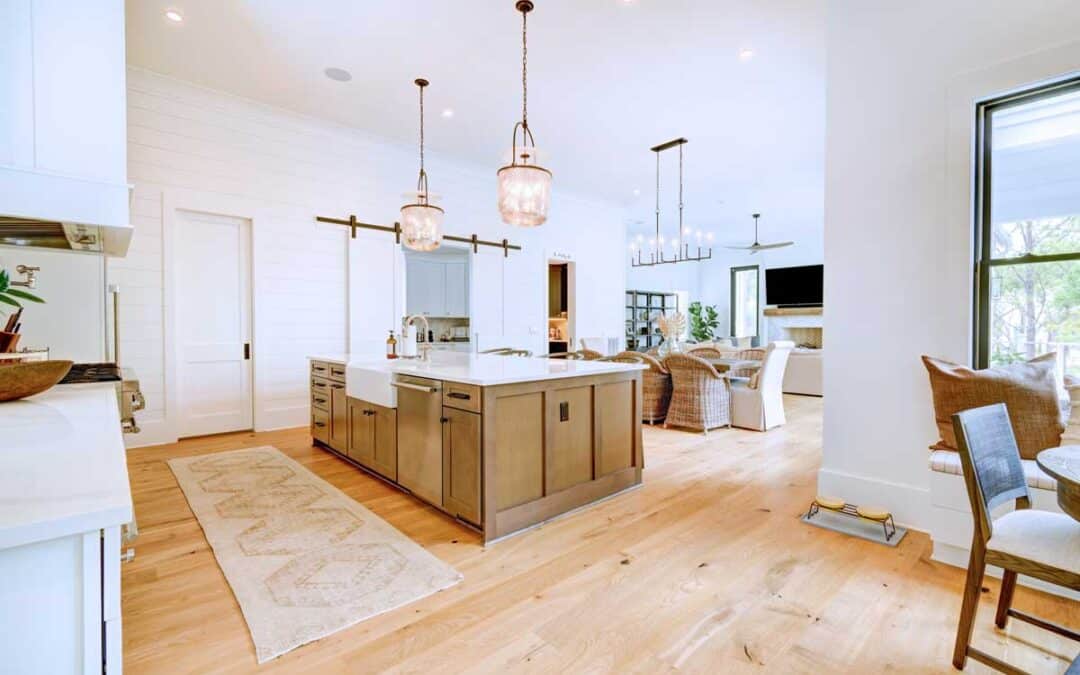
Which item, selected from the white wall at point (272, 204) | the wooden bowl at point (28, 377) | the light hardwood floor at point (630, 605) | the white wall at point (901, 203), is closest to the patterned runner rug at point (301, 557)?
the light hardwood floor at point (630, 605)

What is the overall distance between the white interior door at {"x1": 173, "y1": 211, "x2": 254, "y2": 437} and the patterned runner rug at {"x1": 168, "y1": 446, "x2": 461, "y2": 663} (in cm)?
148

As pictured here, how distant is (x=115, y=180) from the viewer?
1329 mm

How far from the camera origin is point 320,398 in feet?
14.5

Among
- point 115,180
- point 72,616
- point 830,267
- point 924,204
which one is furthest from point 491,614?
point 924,204

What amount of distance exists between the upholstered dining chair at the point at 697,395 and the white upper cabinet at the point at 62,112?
15.8 ft

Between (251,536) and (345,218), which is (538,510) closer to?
(251,536)

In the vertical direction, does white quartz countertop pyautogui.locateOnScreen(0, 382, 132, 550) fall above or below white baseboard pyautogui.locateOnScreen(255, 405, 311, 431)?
above

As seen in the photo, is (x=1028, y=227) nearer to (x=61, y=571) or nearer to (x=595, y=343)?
(x=61, y=571)

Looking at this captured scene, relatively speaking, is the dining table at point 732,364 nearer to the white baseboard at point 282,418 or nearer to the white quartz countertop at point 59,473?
the white baseboard at point 282,418

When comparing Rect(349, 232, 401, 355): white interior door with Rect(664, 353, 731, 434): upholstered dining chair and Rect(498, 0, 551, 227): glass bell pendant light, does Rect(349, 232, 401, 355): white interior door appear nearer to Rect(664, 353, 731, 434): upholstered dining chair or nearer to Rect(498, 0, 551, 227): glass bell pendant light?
Rect(498, 0, 551, 227): glass bell pendant light

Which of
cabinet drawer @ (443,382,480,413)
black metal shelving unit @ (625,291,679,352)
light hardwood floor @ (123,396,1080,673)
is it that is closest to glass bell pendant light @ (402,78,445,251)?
cabinet drawer @ (443,382,480,413)

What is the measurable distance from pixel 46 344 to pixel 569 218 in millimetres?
6696

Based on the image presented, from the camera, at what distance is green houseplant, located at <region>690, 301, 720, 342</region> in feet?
41.2

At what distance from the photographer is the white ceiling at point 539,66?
3.50 m
